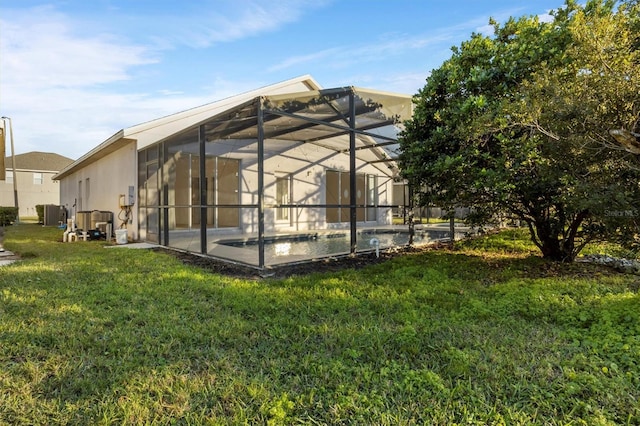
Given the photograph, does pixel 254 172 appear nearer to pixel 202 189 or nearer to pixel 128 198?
pixel 128 198

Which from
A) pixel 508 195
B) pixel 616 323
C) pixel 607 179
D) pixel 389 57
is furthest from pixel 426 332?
pixel 389 57

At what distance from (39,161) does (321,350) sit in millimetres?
38827

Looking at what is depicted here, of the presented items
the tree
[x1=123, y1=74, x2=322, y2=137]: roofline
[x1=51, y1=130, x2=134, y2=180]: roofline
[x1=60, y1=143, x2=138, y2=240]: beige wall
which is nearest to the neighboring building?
[x1=60, y1=143, x2=138, y2=240]: beige wall

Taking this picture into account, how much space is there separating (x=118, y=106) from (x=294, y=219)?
23.3 ft

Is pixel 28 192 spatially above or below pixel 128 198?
above

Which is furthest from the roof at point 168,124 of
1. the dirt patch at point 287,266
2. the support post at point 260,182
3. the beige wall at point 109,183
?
the support post at point 260,182

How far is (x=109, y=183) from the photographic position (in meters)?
11.7

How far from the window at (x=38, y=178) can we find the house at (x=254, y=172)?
65.4 ft

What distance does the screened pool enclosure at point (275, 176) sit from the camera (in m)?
6.80

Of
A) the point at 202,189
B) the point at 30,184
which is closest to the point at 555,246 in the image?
the point at 202,189

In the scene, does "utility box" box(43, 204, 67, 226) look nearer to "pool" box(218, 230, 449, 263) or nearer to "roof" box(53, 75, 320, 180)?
"roof" box(53, 75, 320, 180)

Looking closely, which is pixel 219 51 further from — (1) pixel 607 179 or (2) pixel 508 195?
(1) pixel 607 179

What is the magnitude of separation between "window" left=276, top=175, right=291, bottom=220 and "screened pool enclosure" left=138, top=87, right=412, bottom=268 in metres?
0.04

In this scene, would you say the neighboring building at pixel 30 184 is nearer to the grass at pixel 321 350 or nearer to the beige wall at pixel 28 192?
the beige wall at pixel 28 192
